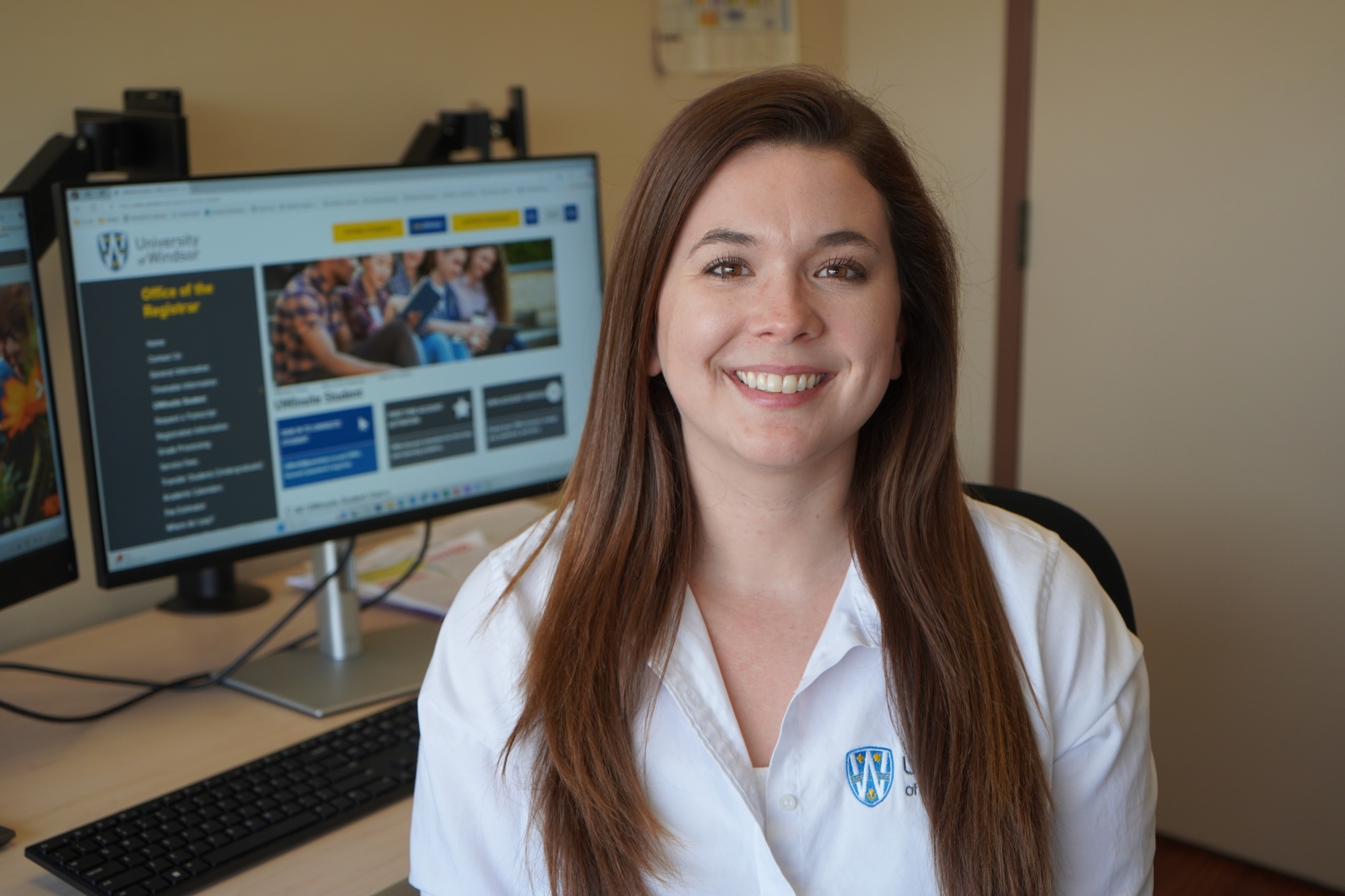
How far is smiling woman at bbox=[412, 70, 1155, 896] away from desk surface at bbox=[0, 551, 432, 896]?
9 centimetres

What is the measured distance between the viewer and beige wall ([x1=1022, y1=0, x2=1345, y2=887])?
213 centimetres

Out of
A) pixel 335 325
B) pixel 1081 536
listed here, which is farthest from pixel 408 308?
pixel 1081 536

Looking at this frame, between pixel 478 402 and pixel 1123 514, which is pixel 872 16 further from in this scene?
pixel 478 402

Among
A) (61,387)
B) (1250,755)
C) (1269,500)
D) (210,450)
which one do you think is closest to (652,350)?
(210,450)

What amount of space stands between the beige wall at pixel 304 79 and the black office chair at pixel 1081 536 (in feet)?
3.52

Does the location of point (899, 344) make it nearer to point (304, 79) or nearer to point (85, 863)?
point (85, 863)

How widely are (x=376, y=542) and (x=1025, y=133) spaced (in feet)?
5.18

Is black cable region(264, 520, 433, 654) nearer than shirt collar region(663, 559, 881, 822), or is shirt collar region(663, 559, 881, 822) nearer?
shirt collar region(663, 559, 881, 822)

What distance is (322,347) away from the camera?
1.30m

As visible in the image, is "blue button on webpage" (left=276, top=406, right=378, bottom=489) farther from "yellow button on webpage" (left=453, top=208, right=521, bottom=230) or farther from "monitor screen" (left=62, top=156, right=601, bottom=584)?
"yellow button on webpage" (left=453, top=208, right=521, bottom=230)

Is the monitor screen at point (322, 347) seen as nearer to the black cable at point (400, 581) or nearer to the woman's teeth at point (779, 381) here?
the black cable at point (400, 581)

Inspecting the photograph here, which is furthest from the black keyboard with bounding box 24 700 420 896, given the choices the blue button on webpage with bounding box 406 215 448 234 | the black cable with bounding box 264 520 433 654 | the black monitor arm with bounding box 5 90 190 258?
the black monitor arm with bounding box 5 90 190 258

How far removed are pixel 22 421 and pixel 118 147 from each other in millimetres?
424

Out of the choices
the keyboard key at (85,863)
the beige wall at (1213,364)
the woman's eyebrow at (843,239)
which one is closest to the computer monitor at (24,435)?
the keyboard key at (85,863)
